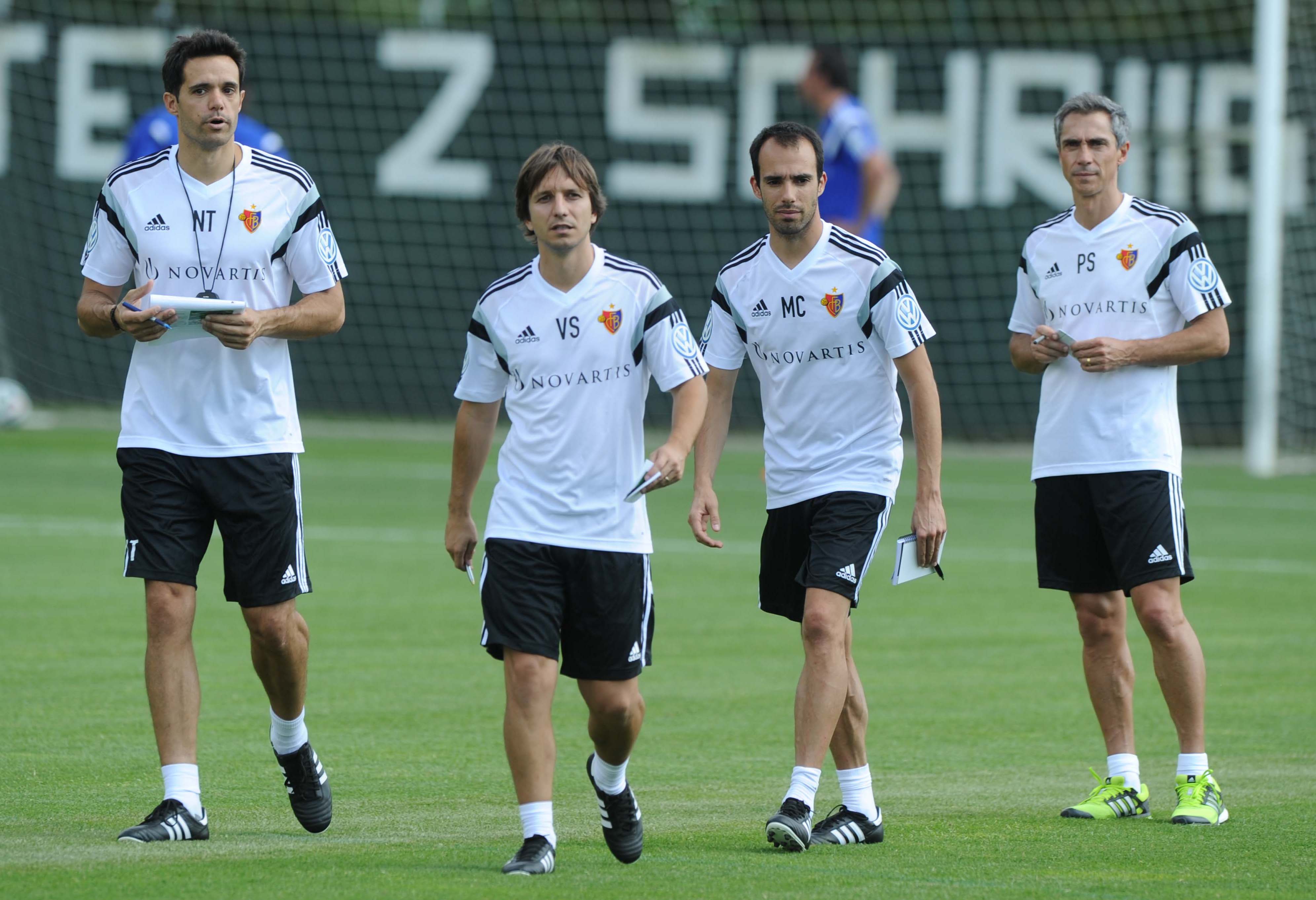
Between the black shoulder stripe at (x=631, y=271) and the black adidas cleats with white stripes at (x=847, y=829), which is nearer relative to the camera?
the black shoulder stripe at (x=631, y=271)

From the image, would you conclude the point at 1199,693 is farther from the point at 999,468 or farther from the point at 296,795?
the point at 999,468

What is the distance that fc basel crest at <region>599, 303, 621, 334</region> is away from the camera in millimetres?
5375

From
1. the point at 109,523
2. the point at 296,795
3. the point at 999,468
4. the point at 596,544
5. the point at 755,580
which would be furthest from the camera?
the point at 999,468

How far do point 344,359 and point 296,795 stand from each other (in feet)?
54.7

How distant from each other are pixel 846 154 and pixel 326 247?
266 inches

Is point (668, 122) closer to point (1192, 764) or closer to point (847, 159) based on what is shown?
point (847, 159)

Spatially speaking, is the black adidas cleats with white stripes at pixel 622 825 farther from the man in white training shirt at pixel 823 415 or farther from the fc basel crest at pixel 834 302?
the fc basel crest at pixel 834 302

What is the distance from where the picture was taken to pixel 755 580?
468 inches

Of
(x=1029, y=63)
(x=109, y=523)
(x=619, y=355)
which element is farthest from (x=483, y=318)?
(x=1029, y=63)

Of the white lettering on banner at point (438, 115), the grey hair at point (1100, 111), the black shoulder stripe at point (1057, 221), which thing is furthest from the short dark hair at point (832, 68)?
the white lettering on banner at point (438, 115)

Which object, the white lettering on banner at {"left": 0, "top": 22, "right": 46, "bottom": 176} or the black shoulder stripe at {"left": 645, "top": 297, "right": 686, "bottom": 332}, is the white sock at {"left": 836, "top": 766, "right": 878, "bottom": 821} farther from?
the white lettering on banner at {"left": 0, "top": 22, "right": 46, "bottom": 176}

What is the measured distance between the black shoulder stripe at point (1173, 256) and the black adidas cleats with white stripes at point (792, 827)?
214 cm

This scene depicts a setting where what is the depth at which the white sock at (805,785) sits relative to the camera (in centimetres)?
548

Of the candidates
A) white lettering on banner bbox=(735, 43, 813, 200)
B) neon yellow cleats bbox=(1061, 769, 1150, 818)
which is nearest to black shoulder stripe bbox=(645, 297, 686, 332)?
neon yellow cleats bbox=(1061, 769, 1150, 818)
